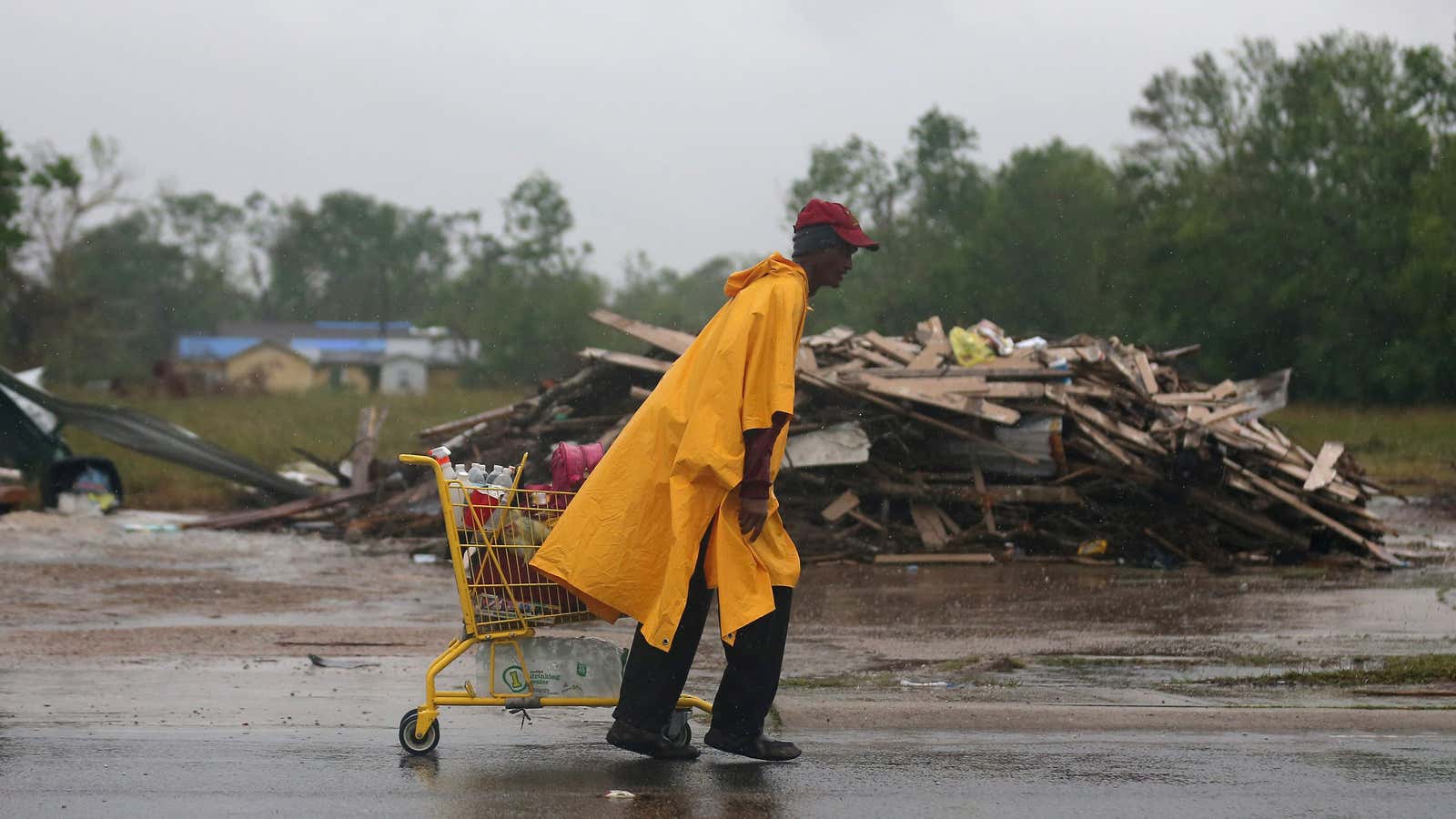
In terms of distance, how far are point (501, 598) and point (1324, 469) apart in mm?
11628

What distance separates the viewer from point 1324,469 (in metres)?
14.7

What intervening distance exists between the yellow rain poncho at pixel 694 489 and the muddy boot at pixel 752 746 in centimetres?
45

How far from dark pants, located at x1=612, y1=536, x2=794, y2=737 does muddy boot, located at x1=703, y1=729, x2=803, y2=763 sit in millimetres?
70

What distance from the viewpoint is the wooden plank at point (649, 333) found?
51.0ft

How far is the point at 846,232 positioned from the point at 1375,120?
53.0 meters

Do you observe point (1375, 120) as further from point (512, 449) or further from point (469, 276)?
point (469, 276)

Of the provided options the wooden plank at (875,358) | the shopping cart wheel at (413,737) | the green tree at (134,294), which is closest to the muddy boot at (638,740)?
the shopping cart wheel at (413,737)

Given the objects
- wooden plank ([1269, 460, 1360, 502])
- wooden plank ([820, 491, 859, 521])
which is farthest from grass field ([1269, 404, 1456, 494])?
wooden plank ([820, 491, 859, 521])

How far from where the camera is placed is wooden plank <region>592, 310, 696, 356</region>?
1555 centimetres

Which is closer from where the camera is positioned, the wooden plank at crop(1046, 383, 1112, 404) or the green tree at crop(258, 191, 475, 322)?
the wooden plank at crop(1046, 383, 1112, 404)

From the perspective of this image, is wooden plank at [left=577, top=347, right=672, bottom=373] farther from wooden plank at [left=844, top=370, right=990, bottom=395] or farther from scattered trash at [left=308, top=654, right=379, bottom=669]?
scattered trash at [left=308, top=654, right=379, bottom=669]

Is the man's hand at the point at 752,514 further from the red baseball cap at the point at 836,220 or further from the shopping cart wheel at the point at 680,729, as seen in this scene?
the red baseball cap at the point at 836,220

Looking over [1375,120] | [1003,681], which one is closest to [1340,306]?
[1375,120]

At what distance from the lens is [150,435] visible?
19156 millimetres
